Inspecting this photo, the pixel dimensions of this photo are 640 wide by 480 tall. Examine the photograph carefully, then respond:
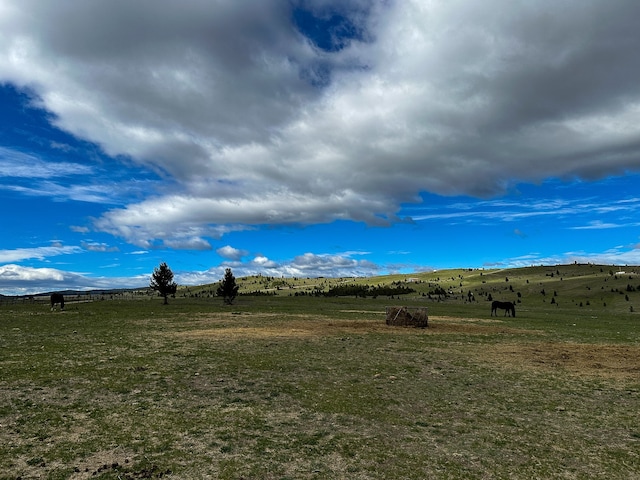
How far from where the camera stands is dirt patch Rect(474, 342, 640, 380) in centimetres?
1628

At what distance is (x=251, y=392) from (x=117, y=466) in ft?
17.2

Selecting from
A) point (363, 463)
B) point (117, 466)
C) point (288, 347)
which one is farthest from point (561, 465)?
point (288, 347)

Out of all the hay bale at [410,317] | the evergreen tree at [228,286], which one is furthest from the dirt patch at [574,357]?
the evergreen tree at [228,286]

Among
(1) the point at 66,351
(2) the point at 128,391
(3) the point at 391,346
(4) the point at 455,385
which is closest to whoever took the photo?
(2) the point at 128,391

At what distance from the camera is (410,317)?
32.0m

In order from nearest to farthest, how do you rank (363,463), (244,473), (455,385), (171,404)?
1. (244,473)
2. (363,463)
3. (171,404)
4. (455,385)

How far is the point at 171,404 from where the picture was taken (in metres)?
10.8

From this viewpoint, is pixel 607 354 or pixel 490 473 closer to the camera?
pixel 490 473

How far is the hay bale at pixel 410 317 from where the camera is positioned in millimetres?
31734

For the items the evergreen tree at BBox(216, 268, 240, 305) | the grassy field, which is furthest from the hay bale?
the evergreen tree at BBox(216, 268, 240, 305)

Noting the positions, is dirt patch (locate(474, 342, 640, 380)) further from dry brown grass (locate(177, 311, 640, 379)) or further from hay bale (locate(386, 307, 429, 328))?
hay bale (locate(386, 307, 429, 328))

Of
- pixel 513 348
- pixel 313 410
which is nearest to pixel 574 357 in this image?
pixel 513 348

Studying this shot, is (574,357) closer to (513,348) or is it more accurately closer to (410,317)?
(513,348)

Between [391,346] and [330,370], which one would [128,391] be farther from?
[391,346]
